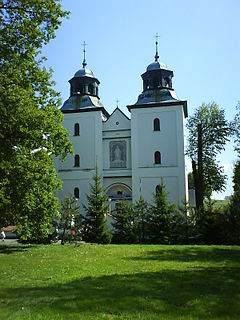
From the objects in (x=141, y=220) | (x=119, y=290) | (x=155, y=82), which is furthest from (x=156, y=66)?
(x=119, y=290)

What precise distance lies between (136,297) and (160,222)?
18.6m

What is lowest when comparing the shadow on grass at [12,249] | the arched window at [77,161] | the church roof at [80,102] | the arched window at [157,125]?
the shadow on grass at [12,249]

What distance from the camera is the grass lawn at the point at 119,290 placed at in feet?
19.8

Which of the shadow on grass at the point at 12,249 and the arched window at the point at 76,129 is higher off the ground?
the arched window at the point at 76,129

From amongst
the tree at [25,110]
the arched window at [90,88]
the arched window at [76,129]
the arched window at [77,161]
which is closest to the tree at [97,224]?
the tree at [25,110]

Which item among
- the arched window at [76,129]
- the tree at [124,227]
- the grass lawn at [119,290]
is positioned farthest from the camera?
the arched window at [76,129]

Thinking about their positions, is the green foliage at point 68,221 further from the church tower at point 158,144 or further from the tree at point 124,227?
the church tower at point 158,144

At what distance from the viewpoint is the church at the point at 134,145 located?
40.1m

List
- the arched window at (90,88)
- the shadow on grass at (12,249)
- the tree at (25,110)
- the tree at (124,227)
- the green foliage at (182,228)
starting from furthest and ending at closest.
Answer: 1. the arched window at (90,88)
2. the tree at (124,227)
3. the green foliage at (182,228)
4. the shadow on grass at (12,249)
5. the tree at (25,110)

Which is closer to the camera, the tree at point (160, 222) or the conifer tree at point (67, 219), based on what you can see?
the conifer tree at point (67, 219)

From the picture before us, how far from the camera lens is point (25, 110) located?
1166cm

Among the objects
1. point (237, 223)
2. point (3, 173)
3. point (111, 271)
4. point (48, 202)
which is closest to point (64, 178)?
point (237, 223)

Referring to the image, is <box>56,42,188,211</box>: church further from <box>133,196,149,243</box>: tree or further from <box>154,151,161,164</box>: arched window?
<box>133,196,149,243</box>: tree

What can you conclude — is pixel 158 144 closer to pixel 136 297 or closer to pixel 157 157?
pixel 157 157
